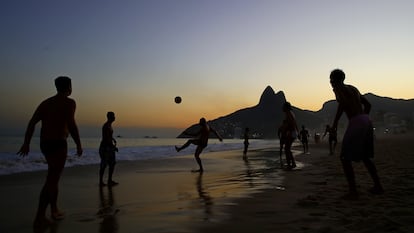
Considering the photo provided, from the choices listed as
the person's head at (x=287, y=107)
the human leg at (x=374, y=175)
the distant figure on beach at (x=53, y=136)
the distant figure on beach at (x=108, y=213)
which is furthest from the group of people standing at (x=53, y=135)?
the person's head at (x=287, y=107)

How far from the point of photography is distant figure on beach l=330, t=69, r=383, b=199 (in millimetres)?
5652

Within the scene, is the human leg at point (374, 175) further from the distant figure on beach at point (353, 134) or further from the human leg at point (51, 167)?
the human leg at point (51, 167)

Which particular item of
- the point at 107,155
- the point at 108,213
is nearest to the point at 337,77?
the point at 108,213

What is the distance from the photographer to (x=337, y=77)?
6008 mm

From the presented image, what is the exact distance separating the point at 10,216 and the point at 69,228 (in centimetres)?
153

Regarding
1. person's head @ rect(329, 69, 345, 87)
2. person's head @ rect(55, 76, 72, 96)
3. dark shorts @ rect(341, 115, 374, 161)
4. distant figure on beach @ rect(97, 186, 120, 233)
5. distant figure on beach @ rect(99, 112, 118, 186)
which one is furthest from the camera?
distant figure on beach @ rect(99, 112, 118, 186)

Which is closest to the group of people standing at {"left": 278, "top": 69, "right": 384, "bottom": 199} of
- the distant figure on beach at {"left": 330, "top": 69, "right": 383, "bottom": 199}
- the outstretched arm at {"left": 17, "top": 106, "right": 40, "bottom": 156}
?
the distant figure on beach at {"left": 330, "top": 69, "right": 383, "bottom": 199}

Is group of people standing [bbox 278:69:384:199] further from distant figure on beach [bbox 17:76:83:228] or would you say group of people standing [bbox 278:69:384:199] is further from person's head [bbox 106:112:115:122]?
person's head [bbox 106:112:115:122]

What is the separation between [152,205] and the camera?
6141 millimetres

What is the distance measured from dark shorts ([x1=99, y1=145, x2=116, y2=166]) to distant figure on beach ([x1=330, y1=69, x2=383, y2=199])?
5740mm

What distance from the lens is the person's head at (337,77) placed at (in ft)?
19.7

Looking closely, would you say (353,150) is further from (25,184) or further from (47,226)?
(25,184)

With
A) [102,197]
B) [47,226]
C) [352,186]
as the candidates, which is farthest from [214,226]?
[102,197]

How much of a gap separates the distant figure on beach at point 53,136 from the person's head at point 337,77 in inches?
155
